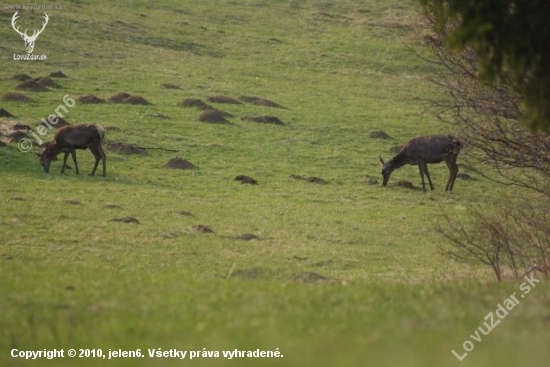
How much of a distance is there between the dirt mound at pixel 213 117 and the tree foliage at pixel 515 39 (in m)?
23.3

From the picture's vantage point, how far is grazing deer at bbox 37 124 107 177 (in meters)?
27.9

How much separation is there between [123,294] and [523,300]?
16.7 feet

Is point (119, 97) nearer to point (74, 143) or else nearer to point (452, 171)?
point (74, 143)

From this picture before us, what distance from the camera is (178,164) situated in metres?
29.7

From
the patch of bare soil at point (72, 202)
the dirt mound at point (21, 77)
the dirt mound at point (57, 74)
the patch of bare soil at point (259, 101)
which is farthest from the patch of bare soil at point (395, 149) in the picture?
the dirt mound at point (21, 77)

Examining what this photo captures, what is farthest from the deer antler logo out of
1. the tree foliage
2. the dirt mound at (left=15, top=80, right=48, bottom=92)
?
the tree foliage

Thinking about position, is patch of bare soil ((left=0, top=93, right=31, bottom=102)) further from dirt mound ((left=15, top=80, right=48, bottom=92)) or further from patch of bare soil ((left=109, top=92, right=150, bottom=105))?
patch of bare soil ((left=109, top=92, right=150, bottom=105))

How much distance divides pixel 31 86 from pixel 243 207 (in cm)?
1590

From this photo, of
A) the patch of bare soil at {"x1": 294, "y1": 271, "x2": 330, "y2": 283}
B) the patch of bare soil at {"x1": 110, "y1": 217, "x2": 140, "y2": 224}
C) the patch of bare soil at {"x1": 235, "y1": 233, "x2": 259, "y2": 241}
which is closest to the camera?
the patch of bare soil at {"x1": 294, "y1": 271, "x2": 330, "y2": 283}

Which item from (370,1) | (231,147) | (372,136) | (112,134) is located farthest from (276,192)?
(370,1)

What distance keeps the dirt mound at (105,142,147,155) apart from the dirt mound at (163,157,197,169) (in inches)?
59.3

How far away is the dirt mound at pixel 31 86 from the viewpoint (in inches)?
1443

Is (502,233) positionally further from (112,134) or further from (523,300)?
(112,134)

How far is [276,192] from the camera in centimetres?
2742
